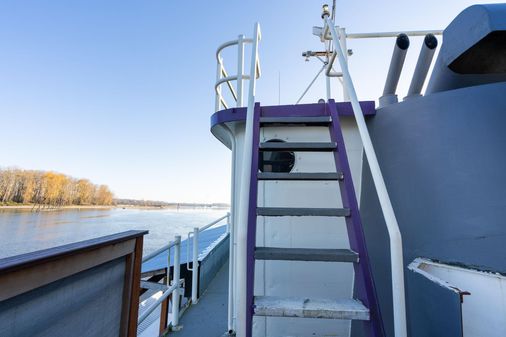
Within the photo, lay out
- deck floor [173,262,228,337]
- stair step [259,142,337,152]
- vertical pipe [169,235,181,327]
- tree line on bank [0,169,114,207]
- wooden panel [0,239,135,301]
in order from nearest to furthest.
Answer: wooden panel [0,239,135,301] < stair step [259,142,337,152] < deck floor [173,262,228,337] < vertical pipe [169,235,181,327] < tree line on bank [0,169,114,207]

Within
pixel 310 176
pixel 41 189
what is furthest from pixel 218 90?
pixel 41 189

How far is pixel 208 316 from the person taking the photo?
2.95 m

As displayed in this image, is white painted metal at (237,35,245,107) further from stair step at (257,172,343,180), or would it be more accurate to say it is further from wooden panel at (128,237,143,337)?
wooden panel at (128,237,143,337)

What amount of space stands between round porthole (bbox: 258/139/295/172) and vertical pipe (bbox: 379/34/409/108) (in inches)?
34.2

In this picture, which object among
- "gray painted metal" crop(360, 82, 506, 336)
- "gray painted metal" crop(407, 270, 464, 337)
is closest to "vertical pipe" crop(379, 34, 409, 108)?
"gray painted metal" crop(360, 82, 506, 336)

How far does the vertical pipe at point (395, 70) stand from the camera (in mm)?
1793

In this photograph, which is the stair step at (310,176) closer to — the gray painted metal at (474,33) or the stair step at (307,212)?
the stair step at (307,212)

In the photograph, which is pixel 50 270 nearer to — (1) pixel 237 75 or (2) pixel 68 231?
(1) pixel 237 75

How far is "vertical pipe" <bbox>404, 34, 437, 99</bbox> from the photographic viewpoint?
68.9 inches

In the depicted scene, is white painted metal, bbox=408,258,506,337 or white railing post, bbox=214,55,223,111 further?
white railing post, bbox=214,55,223,111

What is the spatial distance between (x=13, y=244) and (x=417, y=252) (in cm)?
2050

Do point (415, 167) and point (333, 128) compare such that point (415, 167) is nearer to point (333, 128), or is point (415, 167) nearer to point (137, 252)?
point (333, 128)

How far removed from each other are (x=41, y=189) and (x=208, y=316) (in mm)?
68712

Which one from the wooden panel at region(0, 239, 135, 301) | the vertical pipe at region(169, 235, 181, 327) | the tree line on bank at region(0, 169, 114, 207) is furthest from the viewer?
the tree line on bank at region(0, 169, 114, 207)
